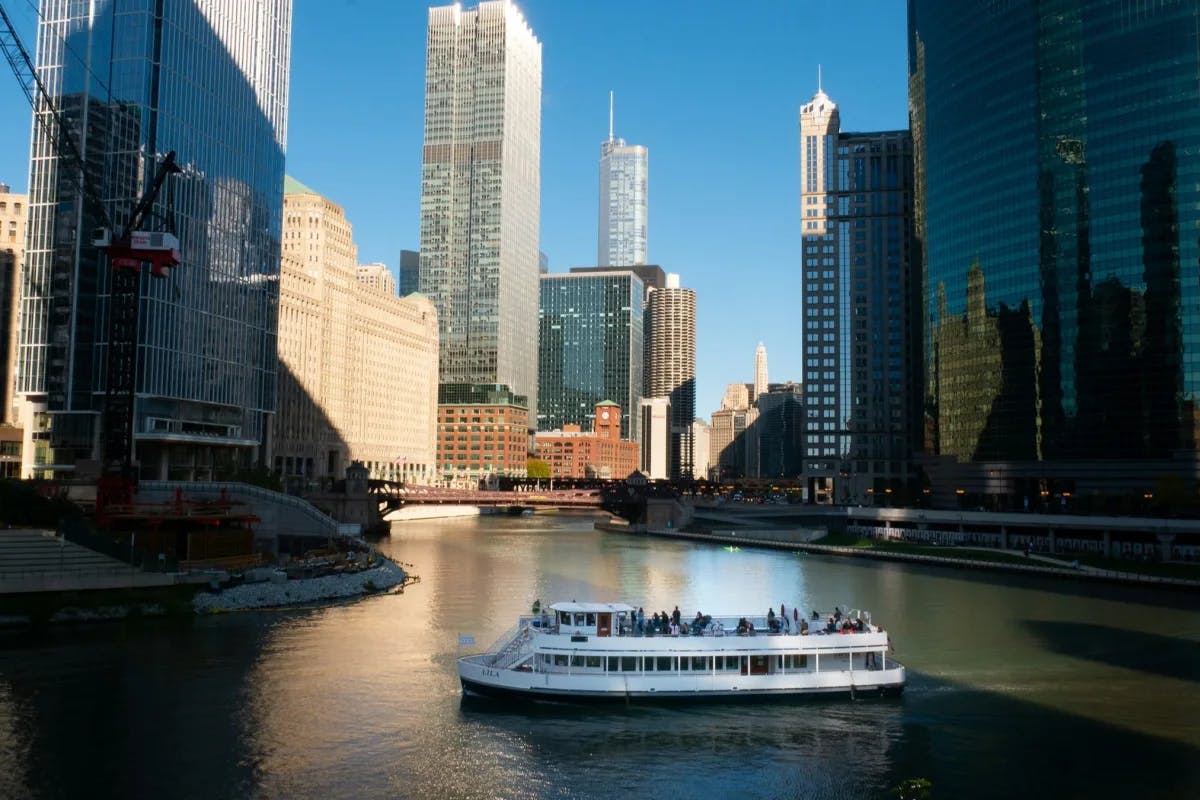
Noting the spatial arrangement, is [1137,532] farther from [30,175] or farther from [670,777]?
[30,175]

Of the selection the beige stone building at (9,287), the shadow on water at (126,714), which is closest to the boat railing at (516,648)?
the shadow on water at (126,714)

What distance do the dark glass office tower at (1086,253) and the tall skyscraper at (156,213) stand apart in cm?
13692

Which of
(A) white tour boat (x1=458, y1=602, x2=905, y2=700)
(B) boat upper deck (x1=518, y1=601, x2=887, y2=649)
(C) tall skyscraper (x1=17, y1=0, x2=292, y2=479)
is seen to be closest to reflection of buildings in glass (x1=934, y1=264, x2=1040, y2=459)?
(B) boat upper deck (x1=518, y1=601, x2=887, y2=649)

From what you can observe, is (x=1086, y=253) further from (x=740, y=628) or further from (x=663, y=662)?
(x=663, y=662)

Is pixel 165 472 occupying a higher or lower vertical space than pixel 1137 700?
higher

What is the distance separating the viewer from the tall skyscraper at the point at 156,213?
148500 mm

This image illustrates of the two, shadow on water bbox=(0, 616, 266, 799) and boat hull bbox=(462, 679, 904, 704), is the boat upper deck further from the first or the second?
shadow on water bbox=(0, 616, 266, 799)

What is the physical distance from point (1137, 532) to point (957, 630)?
7370 cm

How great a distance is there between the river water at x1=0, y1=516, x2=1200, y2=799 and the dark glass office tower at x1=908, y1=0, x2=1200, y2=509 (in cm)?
8992

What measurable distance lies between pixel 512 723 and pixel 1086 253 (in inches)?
6086

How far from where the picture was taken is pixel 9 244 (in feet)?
630

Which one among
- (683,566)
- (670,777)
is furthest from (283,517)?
(670,777)

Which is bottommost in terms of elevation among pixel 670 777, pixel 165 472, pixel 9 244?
pixel 670 777

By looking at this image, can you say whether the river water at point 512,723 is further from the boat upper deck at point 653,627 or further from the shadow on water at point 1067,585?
the shadow on water at point 1067,585
